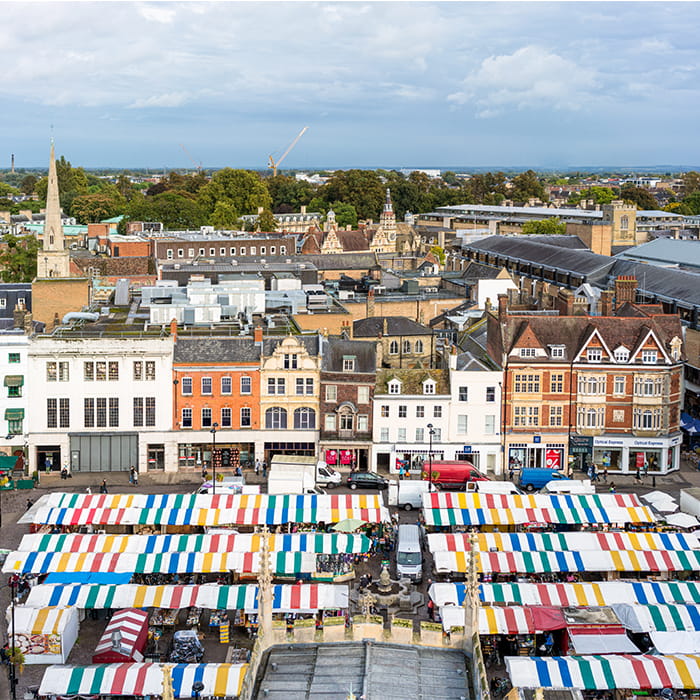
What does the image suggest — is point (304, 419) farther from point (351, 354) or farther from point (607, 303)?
point (607, 303)

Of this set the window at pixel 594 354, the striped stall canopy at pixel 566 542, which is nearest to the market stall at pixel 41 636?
the striped stall canopy at pixel 566 542

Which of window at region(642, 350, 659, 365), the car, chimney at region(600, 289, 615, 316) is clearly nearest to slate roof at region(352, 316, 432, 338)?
chimney at region(600, 289, 615, 316)

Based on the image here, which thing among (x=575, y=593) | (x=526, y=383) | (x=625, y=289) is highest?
(x=625, y=289)

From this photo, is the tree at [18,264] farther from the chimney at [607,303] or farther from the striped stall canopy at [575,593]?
the striped stall canopy at [575,593]

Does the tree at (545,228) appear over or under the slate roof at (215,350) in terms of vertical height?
over

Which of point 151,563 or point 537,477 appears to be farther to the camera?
point 537,477

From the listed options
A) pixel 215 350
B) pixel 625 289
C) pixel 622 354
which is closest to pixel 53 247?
pixel 215 350
